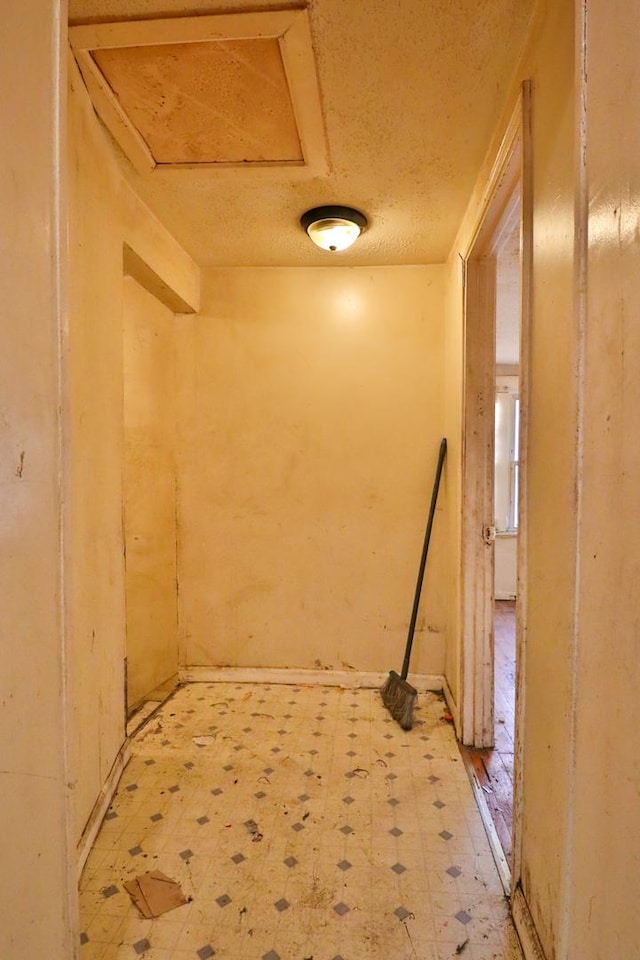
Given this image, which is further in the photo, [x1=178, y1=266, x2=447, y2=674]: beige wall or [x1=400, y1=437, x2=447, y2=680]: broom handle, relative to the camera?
[x1=178, y1=266, x2=447, y2=674]: beige wall

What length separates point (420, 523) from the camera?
8.78ft

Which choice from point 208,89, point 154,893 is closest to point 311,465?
point 208,89

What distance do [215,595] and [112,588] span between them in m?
1.08

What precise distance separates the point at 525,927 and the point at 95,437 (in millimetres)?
1778

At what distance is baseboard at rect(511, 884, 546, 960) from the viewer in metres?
1.11

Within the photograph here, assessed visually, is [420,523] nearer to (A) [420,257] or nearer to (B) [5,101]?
(A) [420,257]

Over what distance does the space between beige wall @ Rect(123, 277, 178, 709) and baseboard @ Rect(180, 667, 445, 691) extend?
171 millimetres

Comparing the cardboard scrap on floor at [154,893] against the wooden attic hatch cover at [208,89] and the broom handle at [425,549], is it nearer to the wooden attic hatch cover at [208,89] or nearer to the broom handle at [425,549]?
the broom handle at [425,549]

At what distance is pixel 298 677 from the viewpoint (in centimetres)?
272

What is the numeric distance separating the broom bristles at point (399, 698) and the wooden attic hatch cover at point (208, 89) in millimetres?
2268

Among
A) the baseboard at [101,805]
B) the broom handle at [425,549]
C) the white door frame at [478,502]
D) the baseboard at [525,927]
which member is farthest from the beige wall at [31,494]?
the broom handle at [425,549]

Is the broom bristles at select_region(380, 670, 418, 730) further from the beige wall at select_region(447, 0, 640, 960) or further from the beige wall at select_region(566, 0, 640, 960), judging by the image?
the beige wall at select_region(566, 0, 640, 960)

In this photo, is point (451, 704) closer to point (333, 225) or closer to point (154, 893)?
point (154, 893)

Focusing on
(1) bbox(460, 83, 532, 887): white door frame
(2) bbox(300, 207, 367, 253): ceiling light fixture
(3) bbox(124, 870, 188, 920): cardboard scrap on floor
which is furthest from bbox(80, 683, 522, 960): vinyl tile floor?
(2) bbox(300, 207, 367, 253): ceiling light fixture
